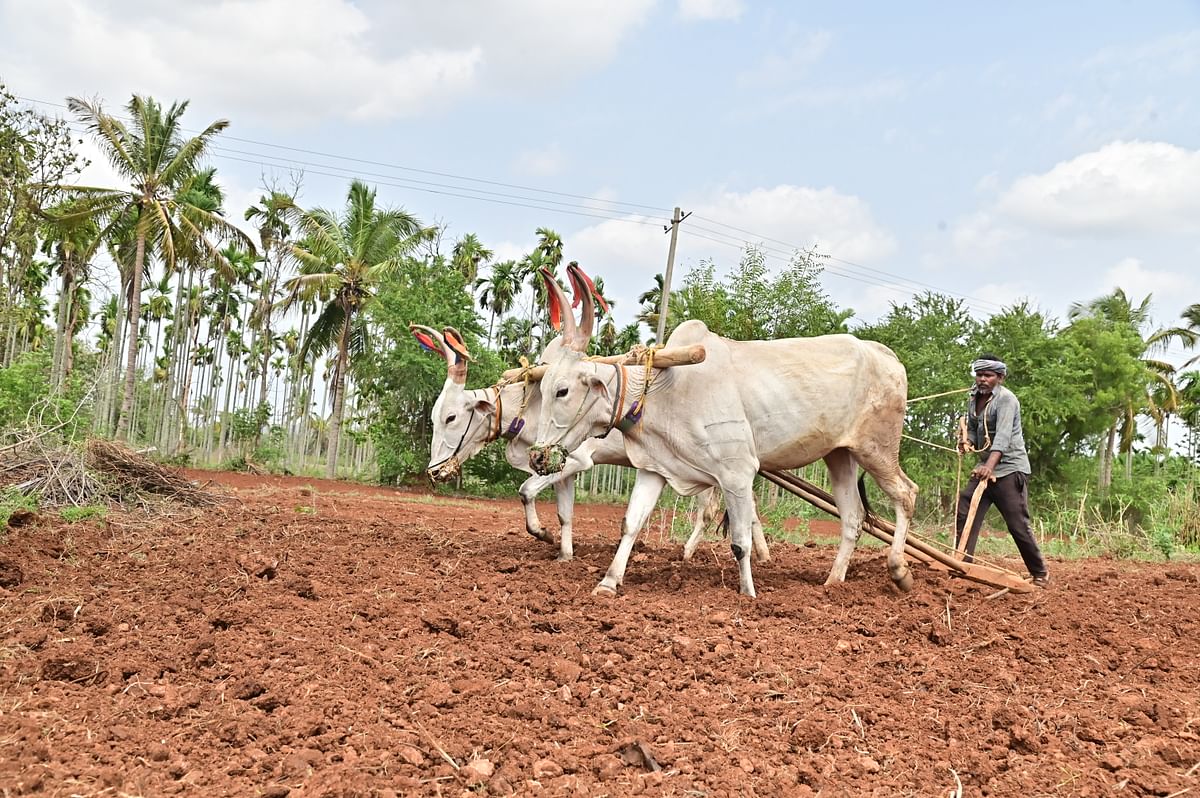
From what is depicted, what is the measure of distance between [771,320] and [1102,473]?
1470 cm

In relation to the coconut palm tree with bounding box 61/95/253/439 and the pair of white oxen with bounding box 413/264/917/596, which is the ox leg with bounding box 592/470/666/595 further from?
the coconut palm tree with bounding box 61/95/253/439

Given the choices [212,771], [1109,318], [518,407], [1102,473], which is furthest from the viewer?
[1109,318]

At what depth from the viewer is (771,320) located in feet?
74.9

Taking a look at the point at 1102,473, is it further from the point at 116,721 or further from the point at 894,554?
the point at 116,721

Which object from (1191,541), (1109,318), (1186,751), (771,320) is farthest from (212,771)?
(1109,318)

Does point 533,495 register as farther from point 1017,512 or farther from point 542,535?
point 1017,512

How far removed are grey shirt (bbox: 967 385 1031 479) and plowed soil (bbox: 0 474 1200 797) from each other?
0.95 metres

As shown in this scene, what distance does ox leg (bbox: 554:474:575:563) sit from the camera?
7.15 m

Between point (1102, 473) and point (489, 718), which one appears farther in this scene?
point (1102, 473)

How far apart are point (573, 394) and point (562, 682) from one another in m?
2.20

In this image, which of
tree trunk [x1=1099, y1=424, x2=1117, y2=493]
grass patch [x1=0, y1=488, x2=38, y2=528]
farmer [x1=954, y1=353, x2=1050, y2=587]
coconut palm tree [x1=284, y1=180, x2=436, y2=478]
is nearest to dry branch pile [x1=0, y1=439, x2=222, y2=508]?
grass patch [x1=0, y1=488, x2=38, y2=528]

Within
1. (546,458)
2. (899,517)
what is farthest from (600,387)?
(899,517)

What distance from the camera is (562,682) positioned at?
387 centimetres

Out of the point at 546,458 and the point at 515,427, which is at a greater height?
the point at 515,427
